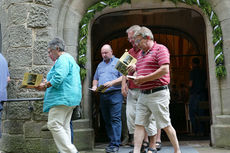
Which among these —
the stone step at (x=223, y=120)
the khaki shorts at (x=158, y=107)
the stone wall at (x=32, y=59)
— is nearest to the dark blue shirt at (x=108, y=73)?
the stone wall at (x=32, y=59)

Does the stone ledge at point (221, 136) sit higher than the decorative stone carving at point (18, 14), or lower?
lower

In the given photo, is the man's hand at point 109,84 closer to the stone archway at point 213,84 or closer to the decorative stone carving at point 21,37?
the decorative stone carving at point 21,37

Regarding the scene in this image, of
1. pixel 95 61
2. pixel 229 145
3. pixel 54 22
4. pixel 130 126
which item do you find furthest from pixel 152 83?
pixel 95 61

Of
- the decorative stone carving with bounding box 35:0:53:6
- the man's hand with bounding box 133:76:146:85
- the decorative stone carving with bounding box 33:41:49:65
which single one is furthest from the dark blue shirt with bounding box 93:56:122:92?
the decorative stone carving with bounding box 35:0:53:6

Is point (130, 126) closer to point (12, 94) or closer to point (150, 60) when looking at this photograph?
point (150, 60)

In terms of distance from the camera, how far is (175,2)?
5.58 m

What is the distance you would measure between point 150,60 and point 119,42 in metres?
6.65

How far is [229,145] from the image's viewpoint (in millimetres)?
4934

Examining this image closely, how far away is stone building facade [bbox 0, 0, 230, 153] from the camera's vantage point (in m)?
5.06

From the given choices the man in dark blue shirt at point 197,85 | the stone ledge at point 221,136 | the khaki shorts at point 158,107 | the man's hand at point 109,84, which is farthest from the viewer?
the man in dark blue shirt at point 197,85

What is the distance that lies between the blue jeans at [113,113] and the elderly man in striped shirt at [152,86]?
1068mm

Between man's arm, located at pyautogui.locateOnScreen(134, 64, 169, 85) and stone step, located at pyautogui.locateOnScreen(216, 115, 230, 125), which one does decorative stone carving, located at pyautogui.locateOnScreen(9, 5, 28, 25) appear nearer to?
man's arm, located at pyautogui.locateOnScreen(134, 64, 169, 85)

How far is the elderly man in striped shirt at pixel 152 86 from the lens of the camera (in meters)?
3.54

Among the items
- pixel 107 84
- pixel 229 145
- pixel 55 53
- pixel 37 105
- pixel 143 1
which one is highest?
pixel 143 1
